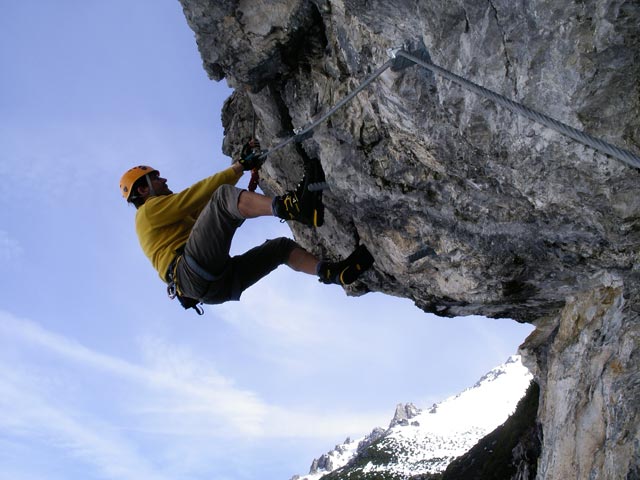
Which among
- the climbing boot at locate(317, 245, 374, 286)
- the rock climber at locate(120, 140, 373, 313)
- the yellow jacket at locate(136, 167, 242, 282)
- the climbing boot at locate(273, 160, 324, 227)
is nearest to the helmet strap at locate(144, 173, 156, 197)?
the rock climber at locate(120, 140, 373, 313)

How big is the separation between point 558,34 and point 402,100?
167 centimetres

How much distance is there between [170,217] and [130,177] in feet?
2.65

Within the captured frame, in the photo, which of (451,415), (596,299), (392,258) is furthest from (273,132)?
(451,415)

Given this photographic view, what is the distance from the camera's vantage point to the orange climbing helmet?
6.71 m

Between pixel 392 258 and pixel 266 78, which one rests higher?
pixel 266 78

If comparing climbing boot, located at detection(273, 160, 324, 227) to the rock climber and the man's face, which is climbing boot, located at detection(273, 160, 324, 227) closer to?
the rock climber

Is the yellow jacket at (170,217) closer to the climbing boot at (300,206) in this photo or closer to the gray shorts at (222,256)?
the gray shorts at (222,256)

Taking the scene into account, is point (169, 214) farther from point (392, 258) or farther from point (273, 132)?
point (392, 258)

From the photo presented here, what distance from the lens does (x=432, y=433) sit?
11288cm

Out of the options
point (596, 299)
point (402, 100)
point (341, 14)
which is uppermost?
point (341, 14)

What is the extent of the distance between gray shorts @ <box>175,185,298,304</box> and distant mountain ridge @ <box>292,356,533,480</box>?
59.0 meters

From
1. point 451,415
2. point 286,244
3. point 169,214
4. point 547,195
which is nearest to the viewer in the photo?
point 547,195

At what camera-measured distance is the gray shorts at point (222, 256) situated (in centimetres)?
587

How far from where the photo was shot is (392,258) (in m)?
7.50
